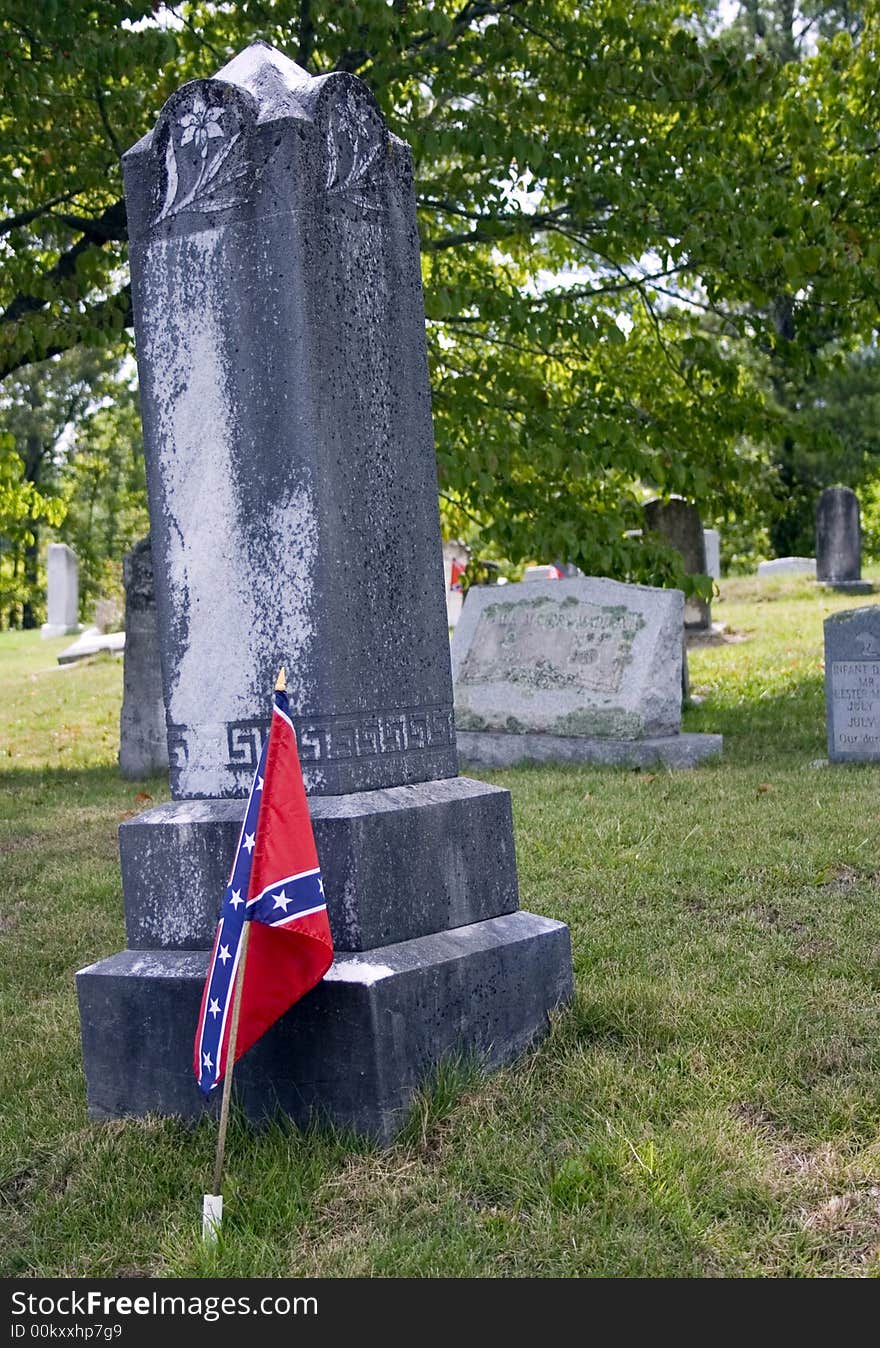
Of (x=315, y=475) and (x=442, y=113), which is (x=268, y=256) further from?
(x=442, y=113)

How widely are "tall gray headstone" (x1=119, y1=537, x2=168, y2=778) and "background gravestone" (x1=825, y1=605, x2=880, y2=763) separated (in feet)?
16.5

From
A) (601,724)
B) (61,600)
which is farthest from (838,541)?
(61,600)

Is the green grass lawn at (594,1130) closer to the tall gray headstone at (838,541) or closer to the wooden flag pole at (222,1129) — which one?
the wooden flag pole at (222,1129)

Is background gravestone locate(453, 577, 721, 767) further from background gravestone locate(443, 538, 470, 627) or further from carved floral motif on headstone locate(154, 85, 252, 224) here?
background gravestone locate(443, 538, 470, 627)

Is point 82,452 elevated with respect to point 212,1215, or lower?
elevated

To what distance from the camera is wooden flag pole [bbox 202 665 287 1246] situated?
302 centimetres

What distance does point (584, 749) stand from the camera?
9961 mm

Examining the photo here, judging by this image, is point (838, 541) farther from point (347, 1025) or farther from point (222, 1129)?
point (222, 1129)

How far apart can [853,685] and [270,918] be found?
690 centimetres

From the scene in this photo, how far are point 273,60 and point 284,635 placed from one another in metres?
1.68

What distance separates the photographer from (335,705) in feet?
12.3

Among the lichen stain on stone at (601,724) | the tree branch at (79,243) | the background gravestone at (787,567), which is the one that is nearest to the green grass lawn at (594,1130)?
the lichen stain on stone at (601,724)

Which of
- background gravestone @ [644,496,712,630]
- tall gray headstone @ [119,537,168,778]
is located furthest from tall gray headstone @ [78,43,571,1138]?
background gravestone @ [644,496,712,630]

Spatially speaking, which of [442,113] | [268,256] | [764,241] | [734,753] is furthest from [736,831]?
[442,113]
